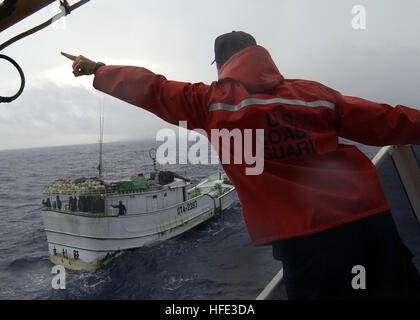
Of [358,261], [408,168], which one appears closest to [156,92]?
[358,261]

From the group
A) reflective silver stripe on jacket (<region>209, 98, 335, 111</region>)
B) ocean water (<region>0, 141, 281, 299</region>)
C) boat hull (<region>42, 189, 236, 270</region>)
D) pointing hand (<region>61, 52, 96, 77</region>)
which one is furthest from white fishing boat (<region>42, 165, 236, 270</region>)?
reflective silver stripe on jacket (<region>209, 98, 335, 111</region>)

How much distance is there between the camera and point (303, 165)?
124 cm

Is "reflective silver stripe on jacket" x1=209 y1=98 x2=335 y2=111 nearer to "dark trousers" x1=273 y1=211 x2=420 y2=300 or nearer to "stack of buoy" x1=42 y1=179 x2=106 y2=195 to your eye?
"dark trousers" x1=273 y1=211 x2=420 y2=300

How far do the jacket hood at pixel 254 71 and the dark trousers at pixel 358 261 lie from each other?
0.66 metres

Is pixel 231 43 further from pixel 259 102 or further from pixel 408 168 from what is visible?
pixel 408 168

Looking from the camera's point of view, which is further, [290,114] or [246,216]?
[246,216]

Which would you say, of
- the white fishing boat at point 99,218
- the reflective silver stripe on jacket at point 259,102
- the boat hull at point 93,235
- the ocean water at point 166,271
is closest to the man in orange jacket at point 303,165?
the reflective silver stripe on jacket at point 259,102

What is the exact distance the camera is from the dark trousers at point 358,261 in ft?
4.13

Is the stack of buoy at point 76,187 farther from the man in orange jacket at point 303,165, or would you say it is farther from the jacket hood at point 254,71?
the jacket hood at point 254,71

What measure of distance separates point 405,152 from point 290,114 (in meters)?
1.94

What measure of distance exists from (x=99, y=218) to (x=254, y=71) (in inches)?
548

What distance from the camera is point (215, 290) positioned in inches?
448
